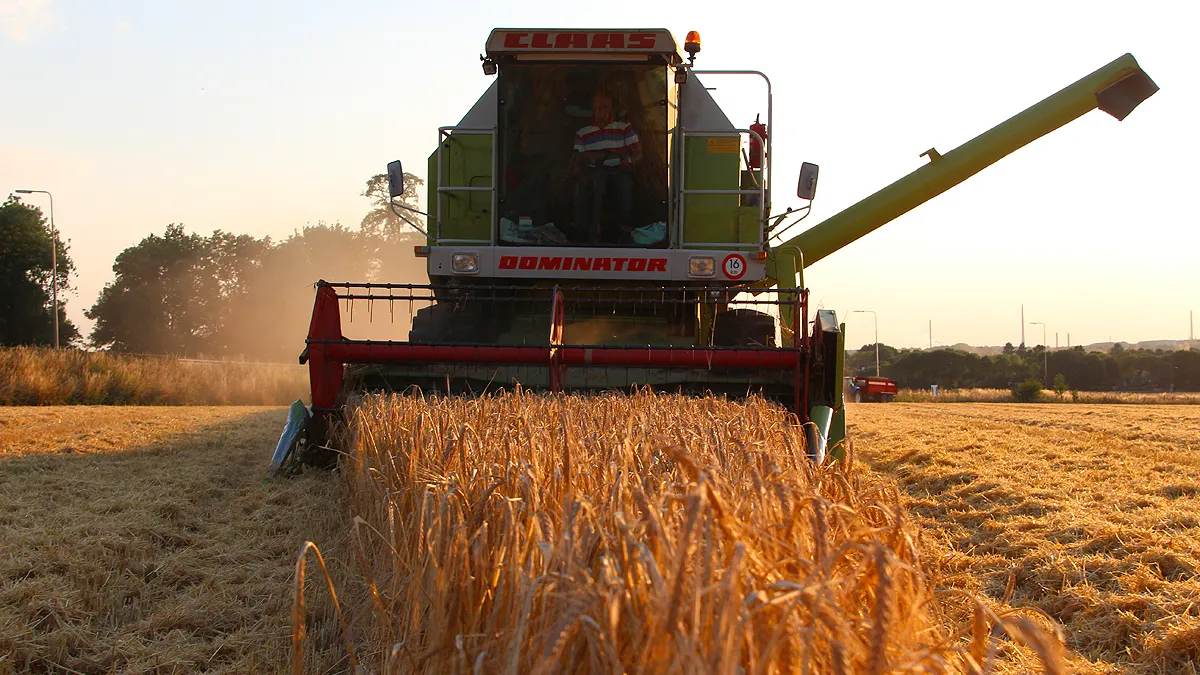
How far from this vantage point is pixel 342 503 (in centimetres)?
478

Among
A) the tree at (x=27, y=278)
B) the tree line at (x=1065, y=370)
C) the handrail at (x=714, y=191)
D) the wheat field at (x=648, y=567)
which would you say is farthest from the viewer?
the tree line at (x=1065, y=370)

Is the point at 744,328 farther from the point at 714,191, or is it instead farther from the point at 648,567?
the point at 648,567

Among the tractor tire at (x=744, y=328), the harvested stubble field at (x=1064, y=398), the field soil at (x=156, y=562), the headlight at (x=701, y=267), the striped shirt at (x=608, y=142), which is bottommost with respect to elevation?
the field soil at (x=156, y=562)

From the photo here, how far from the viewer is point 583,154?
23.8ft

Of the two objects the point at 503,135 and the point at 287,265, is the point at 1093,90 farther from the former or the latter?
the point at 287,265

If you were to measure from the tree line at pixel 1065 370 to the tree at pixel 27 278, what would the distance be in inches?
1488

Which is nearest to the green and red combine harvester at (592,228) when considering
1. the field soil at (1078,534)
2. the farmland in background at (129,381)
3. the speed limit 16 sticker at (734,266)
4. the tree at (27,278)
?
the speed limit 16 sticker at (734,266)

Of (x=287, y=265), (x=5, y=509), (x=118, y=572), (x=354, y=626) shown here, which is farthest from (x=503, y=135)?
(x=287, y=265)

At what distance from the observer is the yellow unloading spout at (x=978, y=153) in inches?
339

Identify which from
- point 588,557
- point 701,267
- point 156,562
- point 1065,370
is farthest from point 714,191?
point 1065,370

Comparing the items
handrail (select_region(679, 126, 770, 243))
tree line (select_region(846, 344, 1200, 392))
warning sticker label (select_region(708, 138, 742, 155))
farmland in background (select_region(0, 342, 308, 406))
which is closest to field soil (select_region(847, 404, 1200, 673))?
handrail (select_region(679, 126, 770, 243))

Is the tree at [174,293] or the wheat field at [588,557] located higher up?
the tree at [174,293]

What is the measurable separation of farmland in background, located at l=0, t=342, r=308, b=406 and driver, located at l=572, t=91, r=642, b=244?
13771 mm

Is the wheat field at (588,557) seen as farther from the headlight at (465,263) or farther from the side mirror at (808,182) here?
the side mirror at (808,182)
